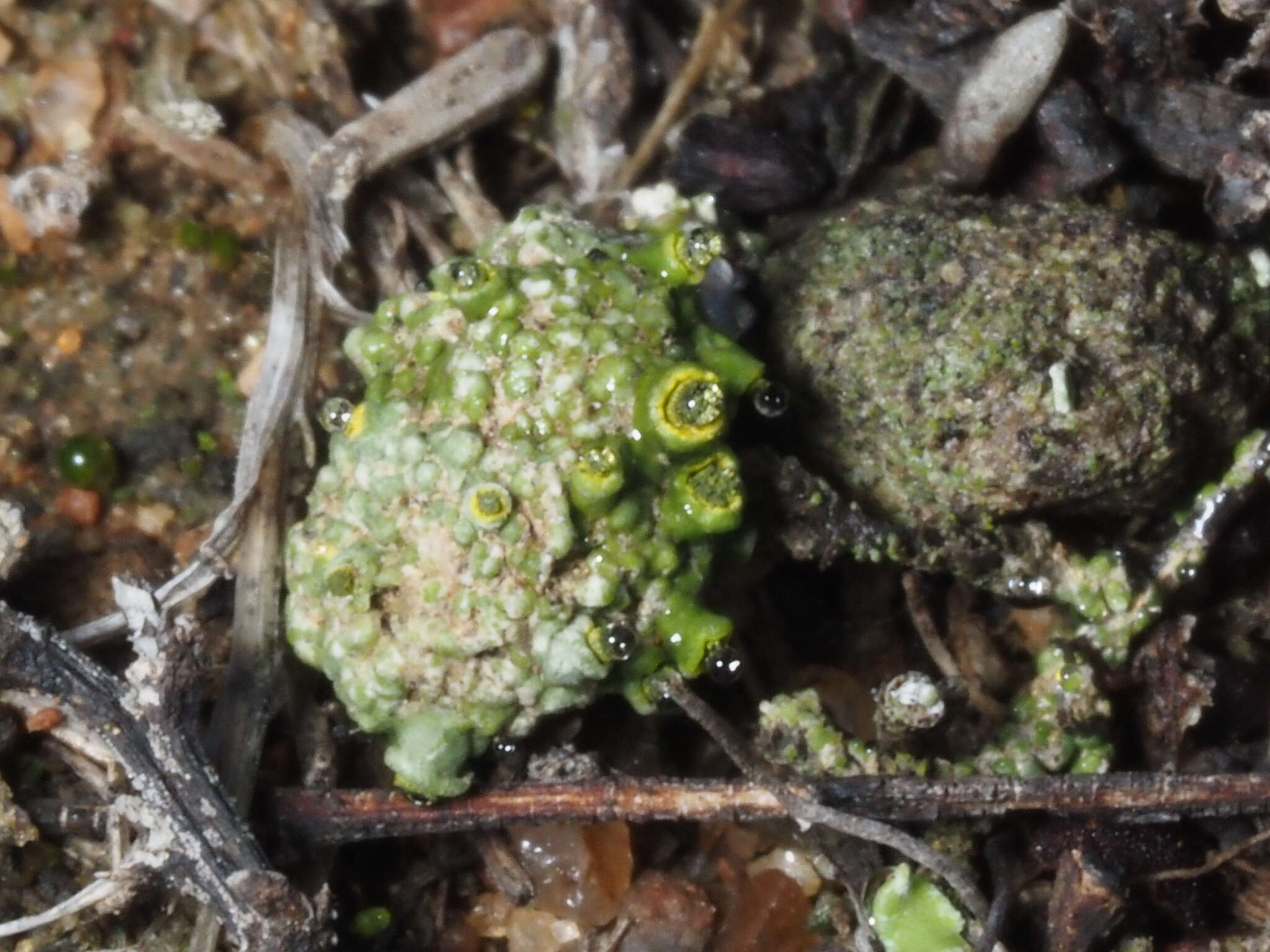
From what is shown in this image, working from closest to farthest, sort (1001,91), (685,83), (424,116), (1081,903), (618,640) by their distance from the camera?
(618,640) < (1081,903) < (1001,91) < (424,116) < (685,83)

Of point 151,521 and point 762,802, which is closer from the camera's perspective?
point 762,802

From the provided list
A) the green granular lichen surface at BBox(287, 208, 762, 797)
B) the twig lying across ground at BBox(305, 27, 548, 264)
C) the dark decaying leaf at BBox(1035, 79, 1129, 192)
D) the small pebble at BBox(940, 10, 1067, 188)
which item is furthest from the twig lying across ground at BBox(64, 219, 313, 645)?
the dark decaying leaf at BBox(1035, 79, 1129, 192)

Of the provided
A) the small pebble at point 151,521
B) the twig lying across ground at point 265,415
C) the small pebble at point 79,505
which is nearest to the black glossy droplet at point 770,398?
the twig lying across ground at point 265,415

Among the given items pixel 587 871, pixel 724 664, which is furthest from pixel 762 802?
pixel 587 871

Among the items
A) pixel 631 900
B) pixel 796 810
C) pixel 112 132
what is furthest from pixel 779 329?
pixel 112 132

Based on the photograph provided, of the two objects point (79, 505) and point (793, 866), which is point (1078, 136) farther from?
point (79, 505)

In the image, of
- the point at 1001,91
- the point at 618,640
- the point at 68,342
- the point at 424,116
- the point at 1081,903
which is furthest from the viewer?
the point at 424,116

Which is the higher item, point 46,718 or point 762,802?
point 46,718
